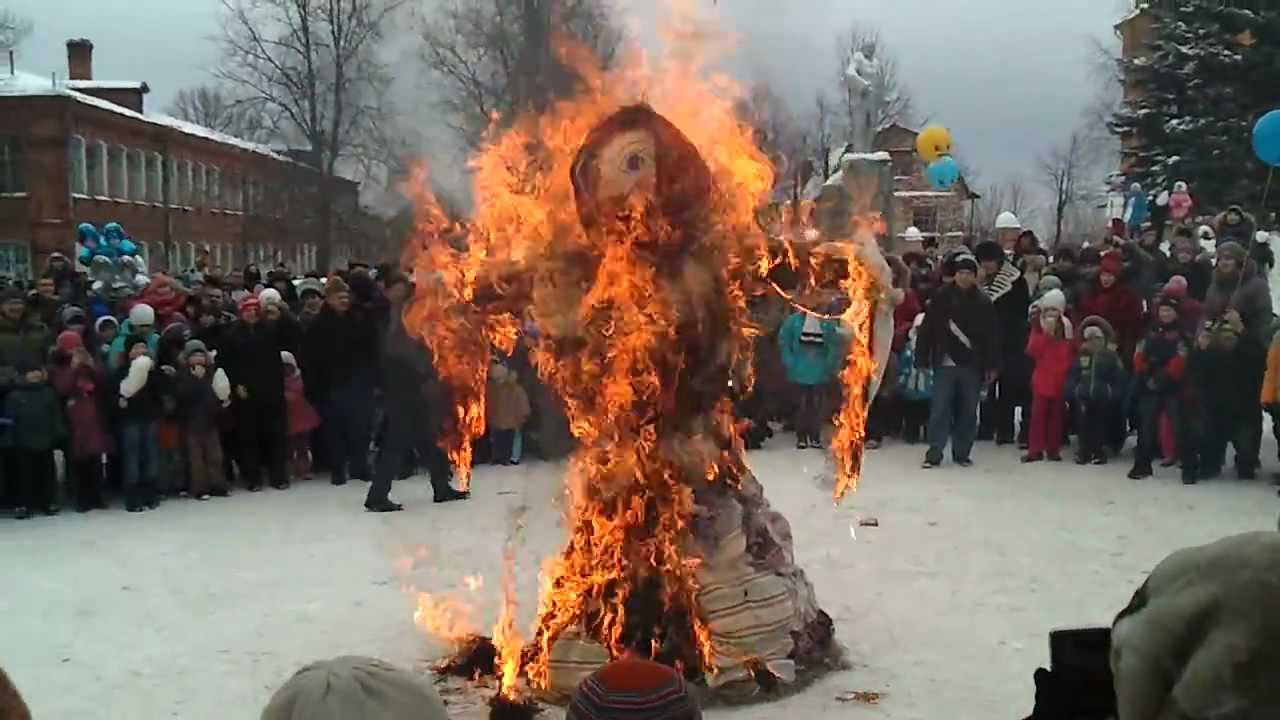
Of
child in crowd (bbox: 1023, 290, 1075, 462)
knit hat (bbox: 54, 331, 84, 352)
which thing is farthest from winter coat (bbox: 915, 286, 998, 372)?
knit hat (bbox: 54, 331, 84, 352)

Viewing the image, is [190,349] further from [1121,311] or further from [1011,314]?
[1121,311]

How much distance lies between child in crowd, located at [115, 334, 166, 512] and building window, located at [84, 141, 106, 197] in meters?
28.7

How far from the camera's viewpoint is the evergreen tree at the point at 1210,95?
21281 millimetres

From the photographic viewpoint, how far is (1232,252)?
11.2m

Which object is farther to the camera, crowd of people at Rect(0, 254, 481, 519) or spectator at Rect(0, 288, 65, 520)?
crowd of people at Rect(0, 254, 481, 519)

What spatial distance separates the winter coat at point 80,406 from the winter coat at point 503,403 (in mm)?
3315

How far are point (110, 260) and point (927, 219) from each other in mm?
20333

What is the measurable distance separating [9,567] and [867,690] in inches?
223

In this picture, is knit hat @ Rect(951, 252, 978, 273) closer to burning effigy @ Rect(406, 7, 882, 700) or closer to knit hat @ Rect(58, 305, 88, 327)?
burning effigy @ Rect(406, 7, 882, 700)

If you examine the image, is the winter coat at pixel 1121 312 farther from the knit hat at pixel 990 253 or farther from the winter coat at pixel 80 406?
the winter coat at pixel 80 406

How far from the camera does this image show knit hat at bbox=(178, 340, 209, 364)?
10.3 metres

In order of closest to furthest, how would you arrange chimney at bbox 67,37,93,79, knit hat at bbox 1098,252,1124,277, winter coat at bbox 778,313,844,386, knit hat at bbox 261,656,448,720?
1. knit hat at bbox 261,656,448,720
2. knit hat at bbox 1098,252,1124,277
3. winter coat at bbox 778,313,844,386
4. chimney at bbox 67,37,93,79

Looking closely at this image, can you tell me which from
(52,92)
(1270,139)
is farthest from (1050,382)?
(52,92)

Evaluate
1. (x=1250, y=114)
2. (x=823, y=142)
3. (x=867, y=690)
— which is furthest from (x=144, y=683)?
(x=1250, y=114)
